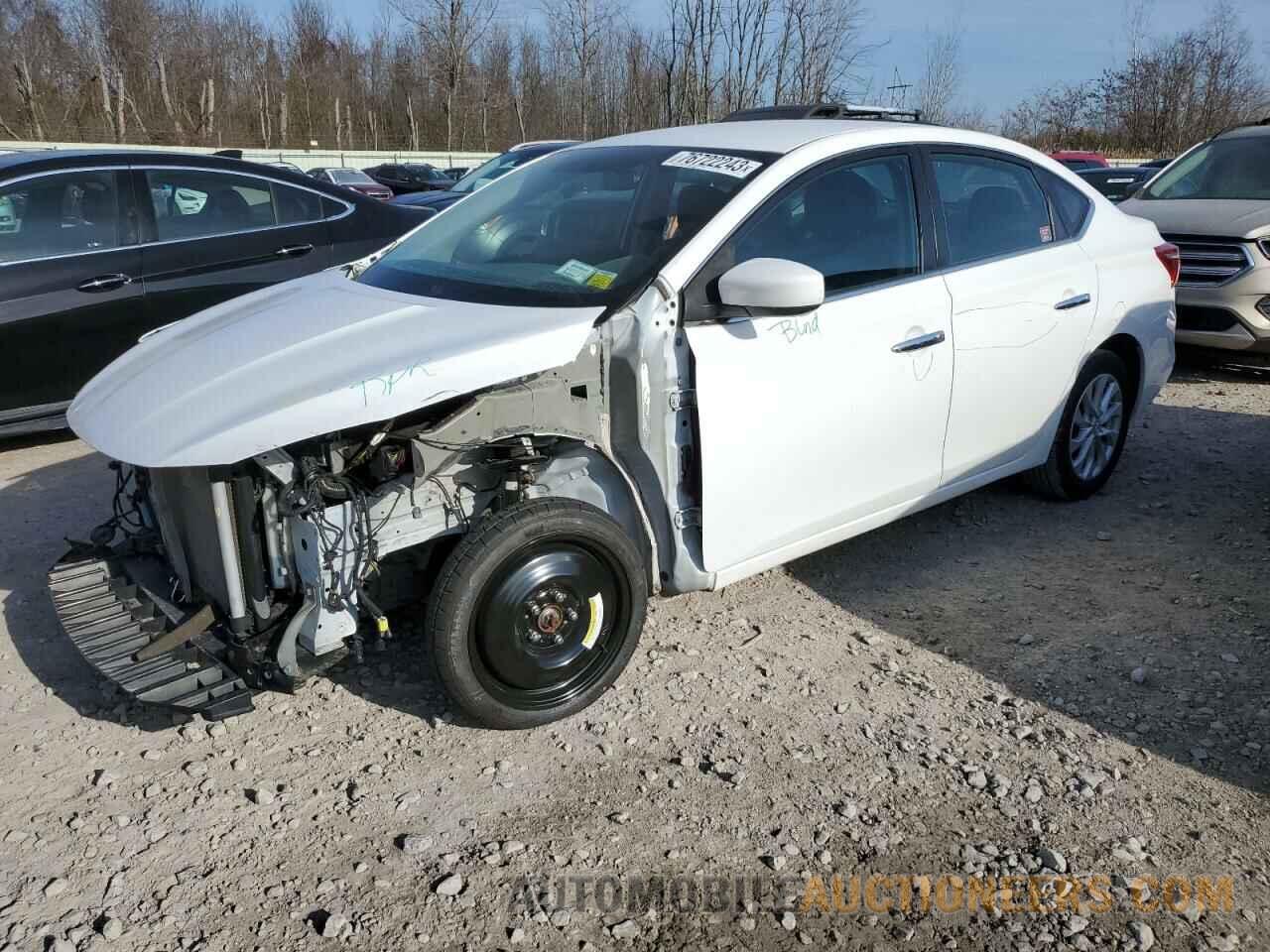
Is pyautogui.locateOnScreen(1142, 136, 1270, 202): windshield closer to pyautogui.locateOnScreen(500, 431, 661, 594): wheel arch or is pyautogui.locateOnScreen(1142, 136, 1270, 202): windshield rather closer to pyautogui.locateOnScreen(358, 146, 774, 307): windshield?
pyautogui.locateOnScreen(358, 146, 774, 307): windshield

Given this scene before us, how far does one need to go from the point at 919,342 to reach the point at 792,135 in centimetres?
90

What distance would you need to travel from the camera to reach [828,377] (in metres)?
3.56

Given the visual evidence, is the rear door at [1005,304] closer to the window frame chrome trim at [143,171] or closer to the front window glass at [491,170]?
the window frame chrome trim at [143,171]

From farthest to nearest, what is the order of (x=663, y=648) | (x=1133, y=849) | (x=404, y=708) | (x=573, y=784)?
(x=663, y=648) → (x=404, y=708) → (x=573, y=784) → (x=1133, y=849)

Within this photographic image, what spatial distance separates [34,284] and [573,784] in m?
4.27

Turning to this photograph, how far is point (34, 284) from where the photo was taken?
17.9 feet

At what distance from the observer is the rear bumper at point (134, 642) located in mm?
2932

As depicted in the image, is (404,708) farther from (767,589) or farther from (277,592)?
(767,589)

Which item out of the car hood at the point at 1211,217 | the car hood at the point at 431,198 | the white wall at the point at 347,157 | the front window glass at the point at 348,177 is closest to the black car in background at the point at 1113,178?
the car hood at the point at 1211,217

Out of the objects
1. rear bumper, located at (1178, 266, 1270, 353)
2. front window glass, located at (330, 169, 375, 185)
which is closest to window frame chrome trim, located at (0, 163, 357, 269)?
rear bumper, located at (1178, 266, 1270, 353)

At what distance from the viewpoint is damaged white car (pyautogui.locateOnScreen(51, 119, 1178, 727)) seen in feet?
9.73

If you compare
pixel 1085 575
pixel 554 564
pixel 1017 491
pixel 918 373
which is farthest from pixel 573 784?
pixel 1017 491

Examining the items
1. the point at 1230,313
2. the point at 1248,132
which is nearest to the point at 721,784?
the point at 1230,313

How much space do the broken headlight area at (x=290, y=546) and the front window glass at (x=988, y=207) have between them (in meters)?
2.02
